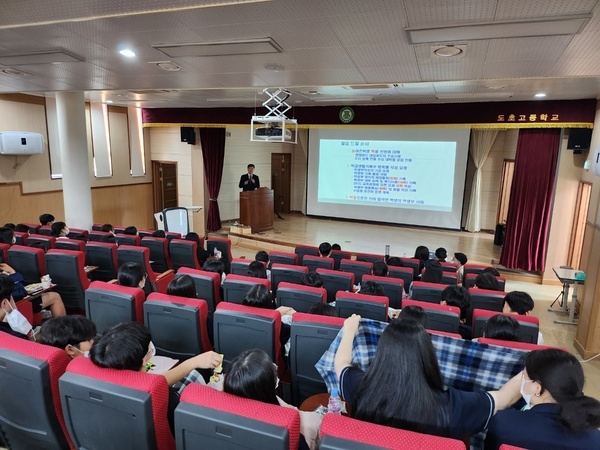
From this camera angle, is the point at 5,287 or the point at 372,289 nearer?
the point at 5,287

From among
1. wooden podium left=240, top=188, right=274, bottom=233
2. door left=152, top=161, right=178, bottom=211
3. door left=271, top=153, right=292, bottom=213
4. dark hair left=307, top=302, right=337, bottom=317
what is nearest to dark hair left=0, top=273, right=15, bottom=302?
dark hair left=307, top=302, right=337, bottom=317

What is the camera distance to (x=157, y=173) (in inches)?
420

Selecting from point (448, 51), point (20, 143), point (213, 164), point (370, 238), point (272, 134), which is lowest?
point (370, 238)

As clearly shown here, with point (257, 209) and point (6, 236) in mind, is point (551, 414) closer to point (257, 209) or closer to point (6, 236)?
point (6, 236)

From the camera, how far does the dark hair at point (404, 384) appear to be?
1315 millimetres

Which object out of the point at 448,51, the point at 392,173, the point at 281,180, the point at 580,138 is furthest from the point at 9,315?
the point at 281,180

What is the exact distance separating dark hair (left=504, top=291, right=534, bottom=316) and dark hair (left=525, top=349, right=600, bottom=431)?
1949 mm

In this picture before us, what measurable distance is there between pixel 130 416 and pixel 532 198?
25.7ft

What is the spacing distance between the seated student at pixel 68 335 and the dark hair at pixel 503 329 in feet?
7.88

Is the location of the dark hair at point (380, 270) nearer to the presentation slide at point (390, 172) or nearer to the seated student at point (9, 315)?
the seated student at point (9, 315)

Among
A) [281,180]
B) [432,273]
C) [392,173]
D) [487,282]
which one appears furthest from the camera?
[281,180]

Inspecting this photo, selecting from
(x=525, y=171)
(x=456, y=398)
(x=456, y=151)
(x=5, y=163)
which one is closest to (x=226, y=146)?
(x=5, y=163)

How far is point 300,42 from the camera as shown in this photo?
10.8 ft

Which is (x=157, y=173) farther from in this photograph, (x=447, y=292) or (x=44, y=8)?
(x=447, y=292)
